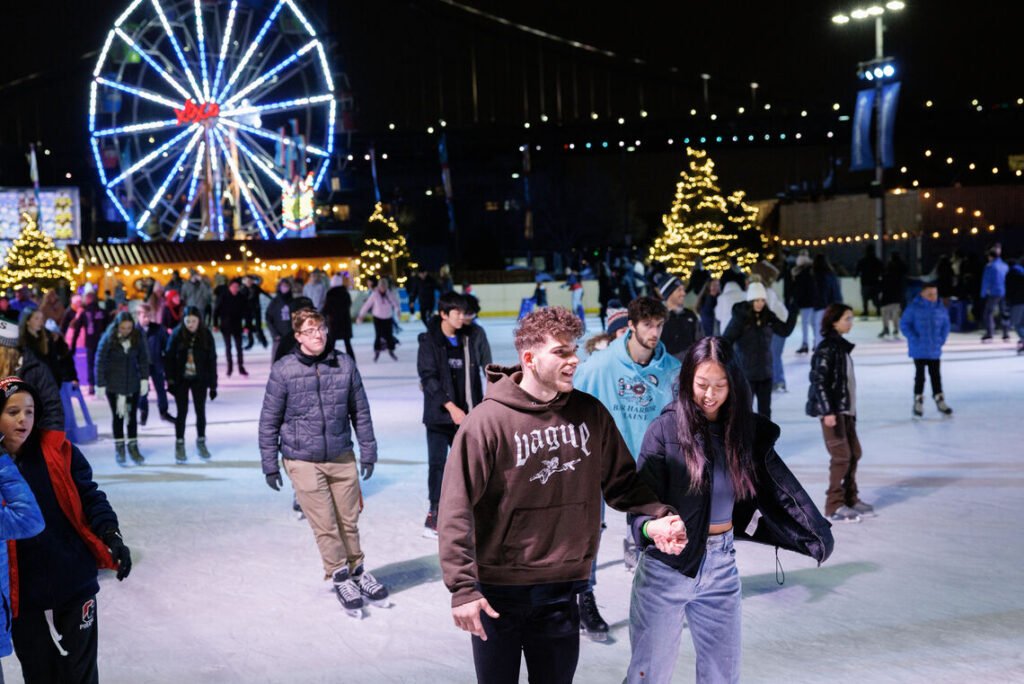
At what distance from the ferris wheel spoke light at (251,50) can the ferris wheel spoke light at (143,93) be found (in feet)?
4.06

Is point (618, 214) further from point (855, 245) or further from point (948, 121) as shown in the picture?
point (855, 245)

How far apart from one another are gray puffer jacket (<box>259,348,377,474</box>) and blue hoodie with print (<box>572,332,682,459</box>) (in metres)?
1.04

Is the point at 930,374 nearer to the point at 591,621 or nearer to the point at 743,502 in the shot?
the point at 591,621

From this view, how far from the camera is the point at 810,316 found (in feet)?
52.6

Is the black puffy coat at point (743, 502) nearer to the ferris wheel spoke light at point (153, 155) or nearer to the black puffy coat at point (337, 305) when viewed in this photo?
the black puffy coat at point (337, 305)

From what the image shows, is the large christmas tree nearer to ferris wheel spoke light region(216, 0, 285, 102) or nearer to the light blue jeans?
ferris wheel spoke light region(216, 0, 285, 102)

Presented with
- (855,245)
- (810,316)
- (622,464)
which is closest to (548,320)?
(622,464)

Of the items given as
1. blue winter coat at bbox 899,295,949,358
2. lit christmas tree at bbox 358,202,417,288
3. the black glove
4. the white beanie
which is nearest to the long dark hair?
the black glove

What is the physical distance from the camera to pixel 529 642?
2752mm

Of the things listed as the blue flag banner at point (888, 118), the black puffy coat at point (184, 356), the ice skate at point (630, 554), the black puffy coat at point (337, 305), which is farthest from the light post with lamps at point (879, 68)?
the ice skate at point (630, 554)

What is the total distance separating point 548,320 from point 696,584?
2.84 ft

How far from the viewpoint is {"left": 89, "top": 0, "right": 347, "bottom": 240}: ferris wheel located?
109ft

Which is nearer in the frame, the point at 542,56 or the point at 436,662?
the point at 436,662

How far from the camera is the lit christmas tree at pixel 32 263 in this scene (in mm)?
36594
